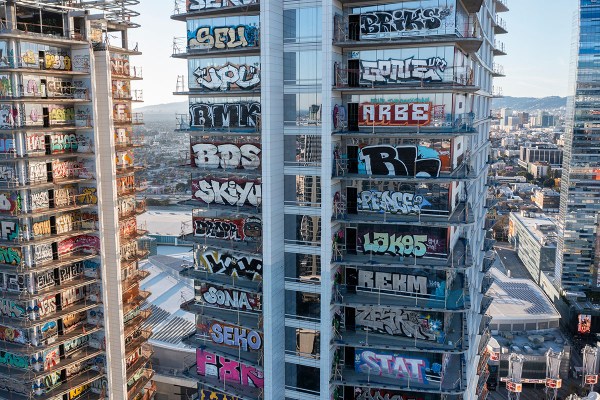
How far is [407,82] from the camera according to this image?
32438mm

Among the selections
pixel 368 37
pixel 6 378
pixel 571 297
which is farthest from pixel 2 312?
pixel 571 297

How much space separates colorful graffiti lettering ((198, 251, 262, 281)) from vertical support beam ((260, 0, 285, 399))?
2050 millimetres

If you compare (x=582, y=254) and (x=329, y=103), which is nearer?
(x=329, y=103)

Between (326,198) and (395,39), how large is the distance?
10522mm

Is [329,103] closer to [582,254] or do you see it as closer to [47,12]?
[47,12]

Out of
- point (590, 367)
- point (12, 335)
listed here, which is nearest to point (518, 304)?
point (590, 367)

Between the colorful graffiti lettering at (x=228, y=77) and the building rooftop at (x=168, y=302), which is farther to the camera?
the building rooftop at (x=168, y=302)

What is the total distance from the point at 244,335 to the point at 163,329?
1312 inches

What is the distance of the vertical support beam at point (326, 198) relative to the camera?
32.3 m

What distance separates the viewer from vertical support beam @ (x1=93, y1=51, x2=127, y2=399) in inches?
1735

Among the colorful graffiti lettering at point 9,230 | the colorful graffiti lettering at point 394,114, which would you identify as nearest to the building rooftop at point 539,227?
the colorful graffiti lettering at point 394,114

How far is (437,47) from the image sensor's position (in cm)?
3189

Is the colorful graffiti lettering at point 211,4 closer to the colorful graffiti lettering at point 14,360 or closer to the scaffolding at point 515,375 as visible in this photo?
the colorful graffiti lettering at point 14,360

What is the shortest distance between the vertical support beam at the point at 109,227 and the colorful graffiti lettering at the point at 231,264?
10.9 meters
